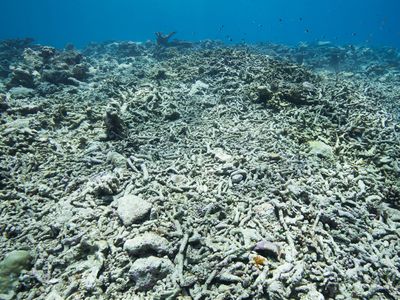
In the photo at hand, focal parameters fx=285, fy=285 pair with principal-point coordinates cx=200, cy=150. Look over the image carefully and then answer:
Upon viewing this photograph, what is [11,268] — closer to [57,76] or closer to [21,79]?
[57,76]

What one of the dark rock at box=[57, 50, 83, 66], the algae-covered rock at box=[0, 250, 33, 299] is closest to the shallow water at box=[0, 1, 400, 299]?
the algae-covered rock at box=[0, 250, 33, 299]

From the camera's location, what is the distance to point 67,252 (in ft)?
19.8

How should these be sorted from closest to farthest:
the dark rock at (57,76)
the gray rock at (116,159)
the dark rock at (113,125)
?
the gray rock at (116,159) → the dark rock at (113,125) → the dark rock at (57,76)

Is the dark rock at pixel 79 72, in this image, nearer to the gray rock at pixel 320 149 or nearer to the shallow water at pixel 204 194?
the shallow water at pixel 204 194

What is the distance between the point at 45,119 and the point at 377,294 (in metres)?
12.0

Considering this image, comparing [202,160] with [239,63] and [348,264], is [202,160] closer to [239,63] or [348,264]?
[348,264]

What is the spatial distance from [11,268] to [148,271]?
9.71 feet

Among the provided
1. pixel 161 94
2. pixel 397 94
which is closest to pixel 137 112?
pixel 161 94

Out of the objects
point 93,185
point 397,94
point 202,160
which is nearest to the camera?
point 93,185

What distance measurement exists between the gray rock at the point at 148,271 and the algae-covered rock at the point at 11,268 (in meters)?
2.47

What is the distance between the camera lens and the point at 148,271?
5141 millimetres

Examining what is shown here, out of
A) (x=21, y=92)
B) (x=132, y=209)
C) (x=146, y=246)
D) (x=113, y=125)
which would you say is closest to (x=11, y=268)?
(x=132, y=209)

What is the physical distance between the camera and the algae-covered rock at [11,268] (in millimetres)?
5465

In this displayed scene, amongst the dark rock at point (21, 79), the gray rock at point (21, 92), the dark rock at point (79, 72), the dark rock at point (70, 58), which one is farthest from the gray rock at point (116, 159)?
the dark rock at point (70, 58)
